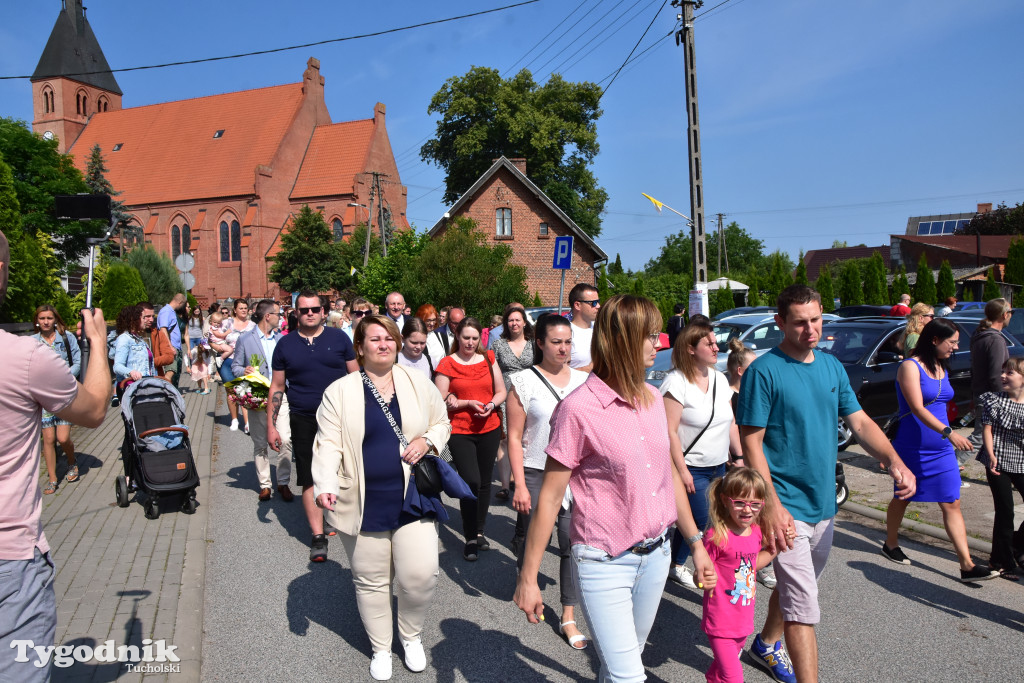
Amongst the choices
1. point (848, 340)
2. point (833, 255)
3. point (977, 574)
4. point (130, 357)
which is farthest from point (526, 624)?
point (833, 255)

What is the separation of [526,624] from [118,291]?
2003 centimetres

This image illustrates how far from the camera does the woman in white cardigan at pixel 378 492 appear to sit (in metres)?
3.63

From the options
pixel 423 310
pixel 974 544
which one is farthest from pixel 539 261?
pixel 974 544

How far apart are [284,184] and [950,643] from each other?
203 ft

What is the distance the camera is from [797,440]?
324cm

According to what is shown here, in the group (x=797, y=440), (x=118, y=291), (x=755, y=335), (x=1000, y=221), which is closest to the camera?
(x=797, y=440)

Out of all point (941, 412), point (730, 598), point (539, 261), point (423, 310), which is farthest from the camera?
point (539, 261)

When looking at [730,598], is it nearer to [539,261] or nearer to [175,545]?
[175,545]

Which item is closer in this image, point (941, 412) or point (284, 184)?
point (941, 412)

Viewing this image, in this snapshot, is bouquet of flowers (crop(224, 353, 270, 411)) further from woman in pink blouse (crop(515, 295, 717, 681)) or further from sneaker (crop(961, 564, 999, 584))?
sneaker (crop(961, 564, 999, 584))

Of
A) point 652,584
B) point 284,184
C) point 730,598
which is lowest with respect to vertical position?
point 730,598

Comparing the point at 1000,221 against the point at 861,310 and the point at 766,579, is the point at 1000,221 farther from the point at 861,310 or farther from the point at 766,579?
the point at 766,579

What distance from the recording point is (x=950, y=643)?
13.3ft

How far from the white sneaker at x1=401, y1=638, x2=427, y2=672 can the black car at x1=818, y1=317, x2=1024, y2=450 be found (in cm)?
715
